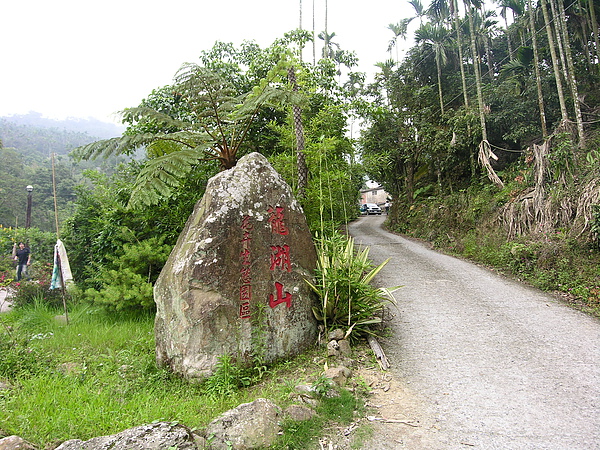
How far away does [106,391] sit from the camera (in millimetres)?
3307

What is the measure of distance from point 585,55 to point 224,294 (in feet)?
Result: 57.5

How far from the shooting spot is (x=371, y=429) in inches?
110

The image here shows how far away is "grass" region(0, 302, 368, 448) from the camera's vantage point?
2.66 meters

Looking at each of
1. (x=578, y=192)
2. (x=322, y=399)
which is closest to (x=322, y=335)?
(x=322, y=399)

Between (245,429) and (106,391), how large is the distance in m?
1.62

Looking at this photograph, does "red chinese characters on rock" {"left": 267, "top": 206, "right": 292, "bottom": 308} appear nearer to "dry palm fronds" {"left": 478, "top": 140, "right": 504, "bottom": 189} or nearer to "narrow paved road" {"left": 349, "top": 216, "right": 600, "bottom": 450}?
"narrow paved road" {"left": 349, "top": 216, "right": 600, "bottom": 450}

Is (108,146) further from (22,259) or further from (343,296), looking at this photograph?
(22,259)

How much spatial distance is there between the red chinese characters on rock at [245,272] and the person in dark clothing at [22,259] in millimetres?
8707

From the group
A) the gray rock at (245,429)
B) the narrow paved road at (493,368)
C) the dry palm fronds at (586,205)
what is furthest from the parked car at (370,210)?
the gray rock at (245,429)

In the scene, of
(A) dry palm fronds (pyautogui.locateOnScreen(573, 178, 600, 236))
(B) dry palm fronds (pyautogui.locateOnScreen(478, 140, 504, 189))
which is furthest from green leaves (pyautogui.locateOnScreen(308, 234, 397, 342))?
(B) dry palm fronds (pyautogui.locateOnScreen(478, 140, 504, 189))

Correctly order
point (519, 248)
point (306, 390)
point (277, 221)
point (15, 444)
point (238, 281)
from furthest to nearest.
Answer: point (519, 248) < point (277, 221) < point (238, 281) < point (306, 390) < point (15, 444)

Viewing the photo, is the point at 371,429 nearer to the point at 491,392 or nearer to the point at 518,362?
the point at 491,392

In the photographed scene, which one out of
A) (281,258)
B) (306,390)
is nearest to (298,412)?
(306,390)

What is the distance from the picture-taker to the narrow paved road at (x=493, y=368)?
2670 millimetres
